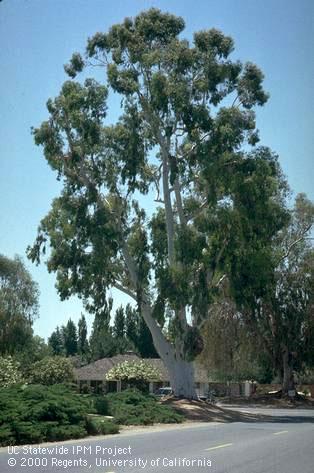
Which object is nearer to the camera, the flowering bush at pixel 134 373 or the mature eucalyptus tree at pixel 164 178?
the mature eucalyptus tree at pixel 164 178

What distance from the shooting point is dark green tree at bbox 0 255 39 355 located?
7225cm

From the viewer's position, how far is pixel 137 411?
33.4 metres

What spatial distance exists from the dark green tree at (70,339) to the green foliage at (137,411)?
8358cm

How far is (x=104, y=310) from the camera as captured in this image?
43.5 m

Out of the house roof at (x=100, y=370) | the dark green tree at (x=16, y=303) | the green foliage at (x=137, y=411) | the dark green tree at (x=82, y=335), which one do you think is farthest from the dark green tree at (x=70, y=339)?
the green foliage at (x=137, y=411)

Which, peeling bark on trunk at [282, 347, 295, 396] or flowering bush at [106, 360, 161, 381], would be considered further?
peeling bark on trunk at [282, 347, 295, 396]

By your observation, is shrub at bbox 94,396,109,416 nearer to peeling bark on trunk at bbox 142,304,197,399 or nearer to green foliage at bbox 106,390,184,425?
green foliage at bbox 106,390,184,425

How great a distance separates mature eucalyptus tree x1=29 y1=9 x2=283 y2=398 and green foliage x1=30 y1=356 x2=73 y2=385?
10202mm

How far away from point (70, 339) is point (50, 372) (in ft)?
227

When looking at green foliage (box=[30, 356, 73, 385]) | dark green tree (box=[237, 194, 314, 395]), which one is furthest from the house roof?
green foliage (box=[30, 356, 73, 385])

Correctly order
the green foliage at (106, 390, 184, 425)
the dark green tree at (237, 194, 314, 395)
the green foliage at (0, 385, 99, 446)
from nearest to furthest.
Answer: the green foliage at (0, 385, 99, 446) < the green foliage at (106, 390, 184, 425) < the dark green tree at (237, 194, 314, 395)

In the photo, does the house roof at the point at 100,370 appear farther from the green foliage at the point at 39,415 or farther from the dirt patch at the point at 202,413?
the green foliage at the point at 39,415

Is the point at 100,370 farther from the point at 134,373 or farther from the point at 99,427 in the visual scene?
the point at 99,427

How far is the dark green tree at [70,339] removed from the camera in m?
119
